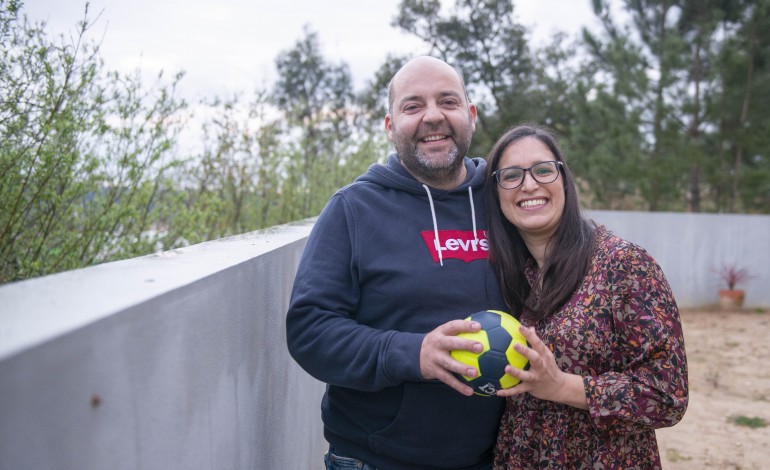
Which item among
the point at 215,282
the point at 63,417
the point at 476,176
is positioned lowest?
the point at 63,417

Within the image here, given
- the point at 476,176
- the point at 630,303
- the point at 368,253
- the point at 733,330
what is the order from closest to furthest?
the point at 630,303 < the point at 368,253 < the point at 476,176 < the point at 733,330

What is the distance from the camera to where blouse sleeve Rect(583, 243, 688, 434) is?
1.93 m

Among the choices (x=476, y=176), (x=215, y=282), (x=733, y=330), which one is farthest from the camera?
(x=733, y=330)

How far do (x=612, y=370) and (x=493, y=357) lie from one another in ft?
1.45

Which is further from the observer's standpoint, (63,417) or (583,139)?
(583,139)

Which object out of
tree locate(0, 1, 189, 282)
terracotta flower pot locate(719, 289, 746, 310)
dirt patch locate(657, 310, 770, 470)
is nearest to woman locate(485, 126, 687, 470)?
tree locate(0, 1, 189, 282)

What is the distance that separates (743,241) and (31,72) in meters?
12.3

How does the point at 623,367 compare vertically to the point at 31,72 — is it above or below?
below

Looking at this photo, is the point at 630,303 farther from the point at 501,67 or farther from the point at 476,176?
the point at 501,67

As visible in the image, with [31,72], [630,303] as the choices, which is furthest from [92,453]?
[31,72]

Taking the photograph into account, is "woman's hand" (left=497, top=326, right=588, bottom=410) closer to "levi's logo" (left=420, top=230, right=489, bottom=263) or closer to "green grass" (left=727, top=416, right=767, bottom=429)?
"levi's logo" (left=420, top=230, right=489, bottom=263)

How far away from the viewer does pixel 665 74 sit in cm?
1281

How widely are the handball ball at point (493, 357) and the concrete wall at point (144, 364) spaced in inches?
25.6

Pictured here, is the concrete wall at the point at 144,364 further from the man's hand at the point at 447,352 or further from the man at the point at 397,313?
the man's hand at the point at 447,352
